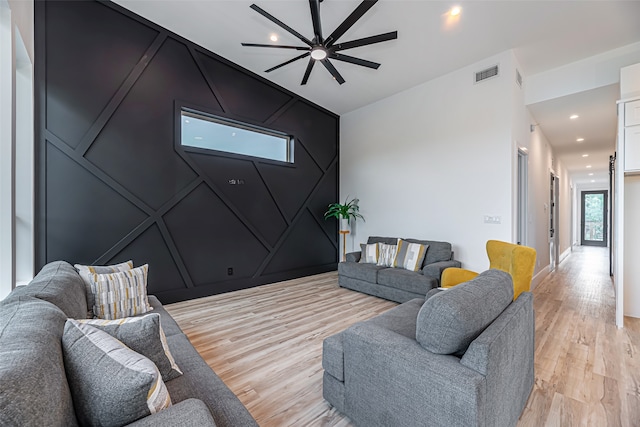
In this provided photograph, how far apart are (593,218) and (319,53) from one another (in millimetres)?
14405

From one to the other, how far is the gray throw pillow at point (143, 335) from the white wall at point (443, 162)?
163 inches

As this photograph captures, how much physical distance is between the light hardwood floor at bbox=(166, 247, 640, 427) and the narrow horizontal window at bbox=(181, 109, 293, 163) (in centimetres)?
233

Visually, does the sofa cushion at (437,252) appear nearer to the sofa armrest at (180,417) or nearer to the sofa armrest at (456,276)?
the sofa armrest at (456,276)

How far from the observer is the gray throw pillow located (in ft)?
3.69

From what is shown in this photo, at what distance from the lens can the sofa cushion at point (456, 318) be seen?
1.22 meters

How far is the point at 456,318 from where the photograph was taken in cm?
121

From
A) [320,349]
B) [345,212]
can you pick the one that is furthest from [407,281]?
[345,212]

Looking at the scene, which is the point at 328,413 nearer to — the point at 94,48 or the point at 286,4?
the point at 286,4

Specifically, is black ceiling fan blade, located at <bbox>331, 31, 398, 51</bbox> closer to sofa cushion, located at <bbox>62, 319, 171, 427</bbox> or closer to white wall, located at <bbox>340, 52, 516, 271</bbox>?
white wall, located at <bbox>340, 52, 516, 271</bbox>

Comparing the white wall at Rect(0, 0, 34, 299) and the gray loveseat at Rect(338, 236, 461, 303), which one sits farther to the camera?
the gray loveseat at Rect(338, 236, 461, 303)

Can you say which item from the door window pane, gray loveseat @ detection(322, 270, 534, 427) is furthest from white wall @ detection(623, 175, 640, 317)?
the door window pane

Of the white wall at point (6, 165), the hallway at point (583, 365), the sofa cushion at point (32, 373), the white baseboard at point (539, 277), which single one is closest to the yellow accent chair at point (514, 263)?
the hallway at point (583, 365)

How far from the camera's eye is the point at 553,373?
7.01ft

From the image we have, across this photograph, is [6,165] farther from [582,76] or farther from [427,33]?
[582,76]
